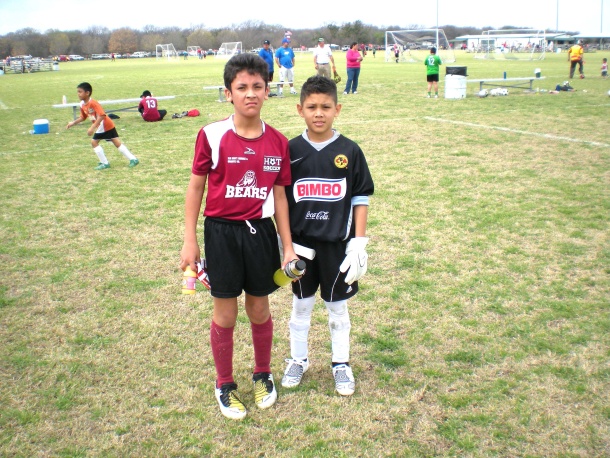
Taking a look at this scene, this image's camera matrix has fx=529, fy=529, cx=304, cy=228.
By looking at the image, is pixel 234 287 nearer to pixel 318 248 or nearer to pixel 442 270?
pixel 318 248

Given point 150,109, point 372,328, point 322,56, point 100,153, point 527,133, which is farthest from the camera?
point 322,56

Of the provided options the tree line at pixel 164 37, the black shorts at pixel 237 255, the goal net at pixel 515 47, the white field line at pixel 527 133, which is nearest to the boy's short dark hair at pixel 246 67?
the black shorts at pixel 237 255

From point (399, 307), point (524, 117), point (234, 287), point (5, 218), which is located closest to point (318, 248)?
point (234, 287)

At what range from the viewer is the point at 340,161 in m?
2.91

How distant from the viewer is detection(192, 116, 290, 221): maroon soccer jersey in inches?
105

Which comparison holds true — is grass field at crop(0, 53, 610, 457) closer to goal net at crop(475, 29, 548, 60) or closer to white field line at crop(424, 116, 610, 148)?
white field line at crop(424, 116, 610, 148)

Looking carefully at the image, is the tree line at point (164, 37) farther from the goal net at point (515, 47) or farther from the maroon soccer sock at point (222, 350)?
the maroon soccer sock at point (222, 350)

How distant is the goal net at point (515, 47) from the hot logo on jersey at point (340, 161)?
159 feet

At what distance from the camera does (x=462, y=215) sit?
623 cm

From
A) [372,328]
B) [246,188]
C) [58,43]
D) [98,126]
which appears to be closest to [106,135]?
[98,126]

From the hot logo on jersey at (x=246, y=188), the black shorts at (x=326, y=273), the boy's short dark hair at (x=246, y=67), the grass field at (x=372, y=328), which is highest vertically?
the boy's short dark hair at (x=246, y=67)

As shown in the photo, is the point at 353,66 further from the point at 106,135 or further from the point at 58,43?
the point at 58,43

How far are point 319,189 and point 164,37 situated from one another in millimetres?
130286

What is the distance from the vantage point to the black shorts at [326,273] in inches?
119
